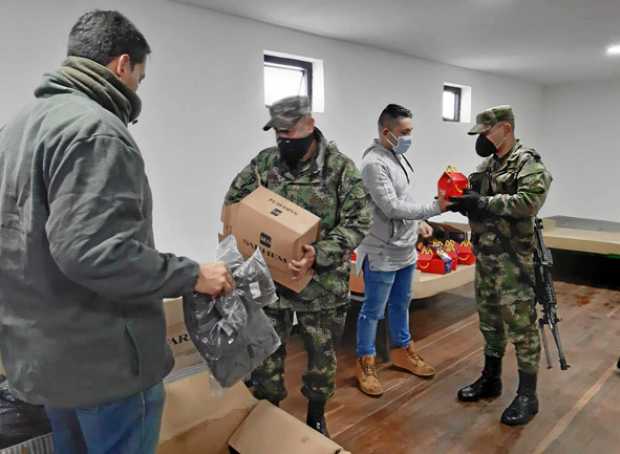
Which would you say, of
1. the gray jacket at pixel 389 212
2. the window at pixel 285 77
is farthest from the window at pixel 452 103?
the gray jacket at pixel 389 212

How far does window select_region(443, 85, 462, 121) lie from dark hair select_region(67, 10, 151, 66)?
15.2 ft

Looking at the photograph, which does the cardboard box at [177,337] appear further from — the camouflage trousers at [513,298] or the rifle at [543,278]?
the rifle at [543,278]

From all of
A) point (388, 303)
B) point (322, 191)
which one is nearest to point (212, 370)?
point (322, 191)

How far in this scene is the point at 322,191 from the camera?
1.75 meters

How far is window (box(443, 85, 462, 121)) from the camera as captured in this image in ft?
17.1

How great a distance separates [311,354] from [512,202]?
3.47ft

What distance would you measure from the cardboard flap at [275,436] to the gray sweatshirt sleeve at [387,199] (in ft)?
3.67

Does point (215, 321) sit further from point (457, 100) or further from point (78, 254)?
point (457, 100)

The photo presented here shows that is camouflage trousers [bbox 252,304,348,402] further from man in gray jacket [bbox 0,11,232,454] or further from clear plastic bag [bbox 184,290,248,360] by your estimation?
man in gray jacket [bbox 0,11,232,454]

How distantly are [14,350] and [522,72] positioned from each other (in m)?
5.86

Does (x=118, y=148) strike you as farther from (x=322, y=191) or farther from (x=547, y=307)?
(x=547, y=307)

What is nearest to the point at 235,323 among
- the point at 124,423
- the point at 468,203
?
the point at 124,423

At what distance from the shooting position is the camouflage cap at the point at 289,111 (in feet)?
5.58

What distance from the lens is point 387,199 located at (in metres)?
2.35
